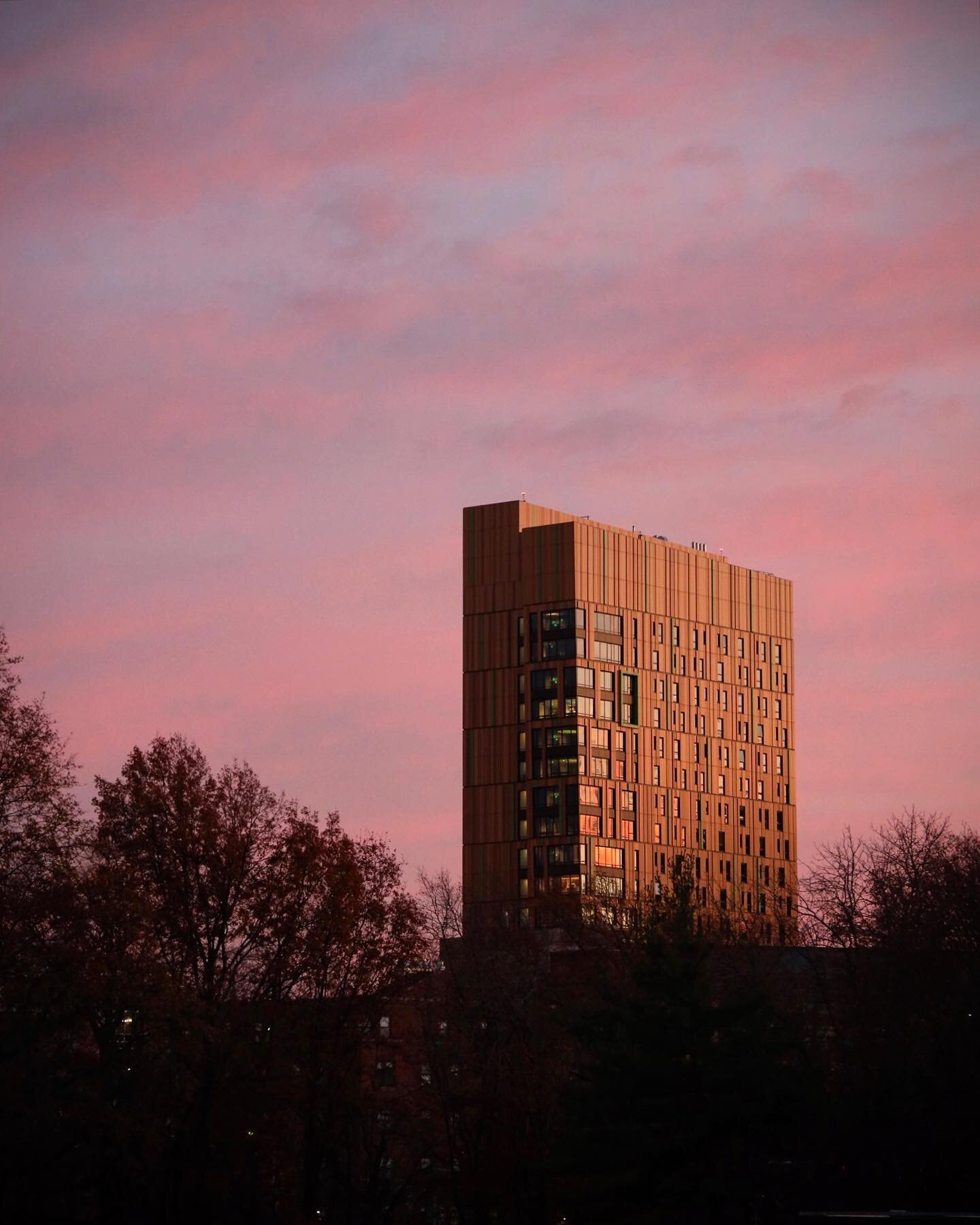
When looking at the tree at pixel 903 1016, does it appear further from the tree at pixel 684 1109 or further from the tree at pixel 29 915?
the tree at pixel 29 915

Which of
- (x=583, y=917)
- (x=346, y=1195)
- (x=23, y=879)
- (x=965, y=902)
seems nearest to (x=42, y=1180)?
(x=23, y=879)

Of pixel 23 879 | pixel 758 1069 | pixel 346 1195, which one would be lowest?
pixel 346 1195

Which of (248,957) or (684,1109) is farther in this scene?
(248,957)

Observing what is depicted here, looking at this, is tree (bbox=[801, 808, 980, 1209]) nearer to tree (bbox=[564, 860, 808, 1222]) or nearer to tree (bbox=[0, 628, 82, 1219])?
tree (bbox=[564, 860, 808, 1222])

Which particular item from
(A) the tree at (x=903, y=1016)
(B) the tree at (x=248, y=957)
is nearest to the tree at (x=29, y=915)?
(B) the tree at (x=248, y=957)

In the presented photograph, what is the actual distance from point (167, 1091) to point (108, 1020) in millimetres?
5299

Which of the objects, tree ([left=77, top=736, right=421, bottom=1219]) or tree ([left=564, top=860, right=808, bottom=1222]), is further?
tree ([left=77, top=736, right=421, bottom=1219])

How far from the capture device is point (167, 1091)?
75375 mm

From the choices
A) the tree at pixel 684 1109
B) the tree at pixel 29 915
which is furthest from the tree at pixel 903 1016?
the tree at pixel 29 915

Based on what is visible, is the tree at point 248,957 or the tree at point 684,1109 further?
the tree at point 248,957

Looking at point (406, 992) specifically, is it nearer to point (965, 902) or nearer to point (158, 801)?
point (158, 801)

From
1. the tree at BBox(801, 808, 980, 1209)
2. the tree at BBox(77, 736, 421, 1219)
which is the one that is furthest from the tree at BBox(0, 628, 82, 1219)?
the tree at BBox(801, 808, 980, 1209)

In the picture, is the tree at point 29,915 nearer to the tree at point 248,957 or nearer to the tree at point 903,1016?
the tree at point 248,957

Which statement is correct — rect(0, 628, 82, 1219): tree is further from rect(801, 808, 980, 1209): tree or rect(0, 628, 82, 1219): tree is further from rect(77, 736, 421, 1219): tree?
rect(801, 808, 980, 1209): tree
